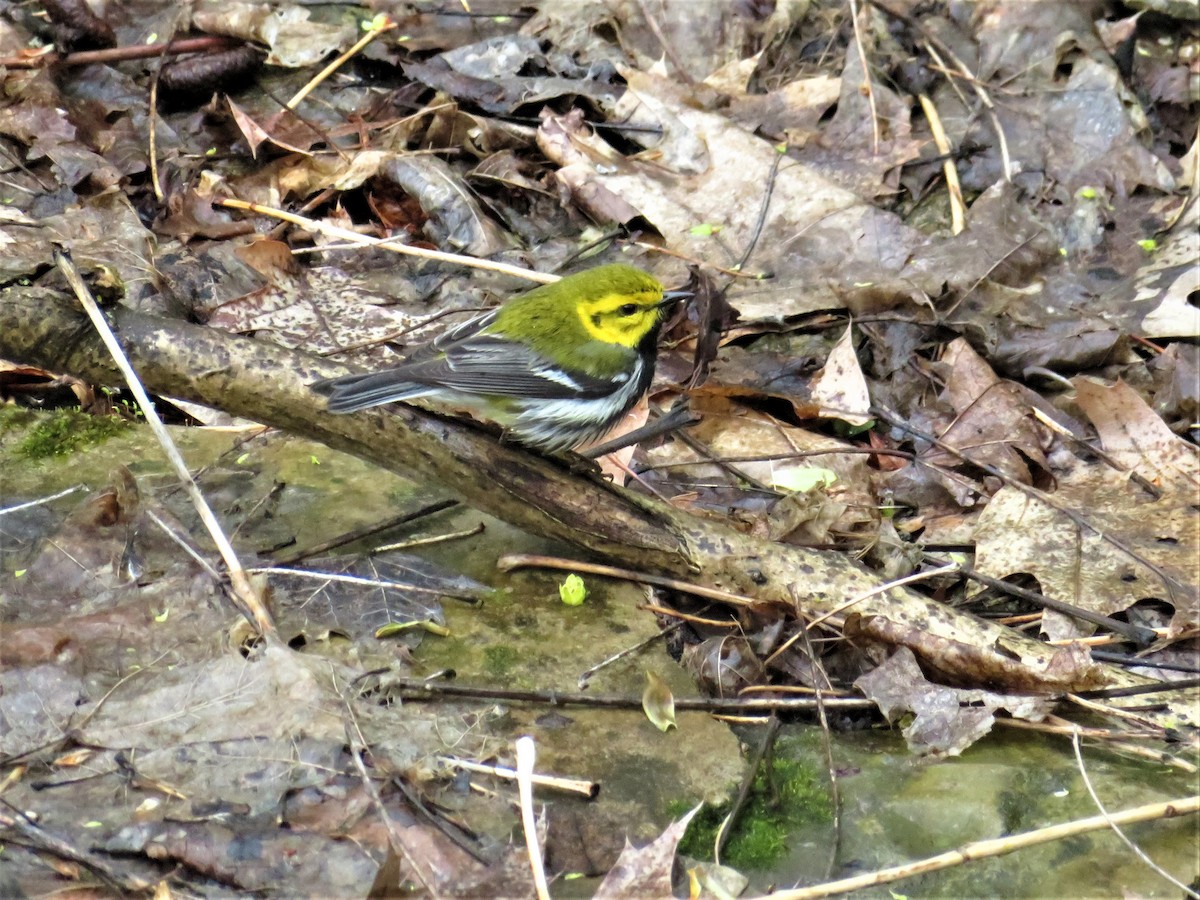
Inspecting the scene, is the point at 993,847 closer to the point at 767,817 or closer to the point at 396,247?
the point at 767,817

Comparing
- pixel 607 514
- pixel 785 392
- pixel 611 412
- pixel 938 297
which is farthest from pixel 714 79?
pixel 607 514

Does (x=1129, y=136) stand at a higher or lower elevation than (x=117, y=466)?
higher

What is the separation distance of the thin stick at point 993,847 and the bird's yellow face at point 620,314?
2.27 meters

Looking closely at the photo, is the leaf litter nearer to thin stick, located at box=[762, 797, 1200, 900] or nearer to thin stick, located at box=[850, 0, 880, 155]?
thin stick, located at box=[850, 0, 880, 155]

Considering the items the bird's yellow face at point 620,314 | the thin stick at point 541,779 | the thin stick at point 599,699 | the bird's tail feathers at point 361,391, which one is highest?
the bird's tail feathers at point 361,391

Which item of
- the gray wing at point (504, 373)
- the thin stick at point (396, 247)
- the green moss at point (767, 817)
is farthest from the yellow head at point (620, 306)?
the green moss at point (767, 817)

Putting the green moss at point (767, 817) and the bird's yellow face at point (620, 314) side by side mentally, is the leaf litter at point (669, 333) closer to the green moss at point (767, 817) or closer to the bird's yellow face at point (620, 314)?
the green moss at point (767, 817)

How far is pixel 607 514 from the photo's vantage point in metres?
3.67

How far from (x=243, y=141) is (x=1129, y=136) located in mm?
4597

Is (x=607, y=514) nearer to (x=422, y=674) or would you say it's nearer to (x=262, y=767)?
(x=422, y=674)

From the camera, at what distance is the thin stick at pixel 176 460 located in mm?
3215

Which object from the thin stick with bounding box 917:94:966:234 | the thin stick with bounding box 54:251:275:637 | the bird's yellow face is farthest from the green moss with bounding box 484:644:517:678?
the thin stick with bounding box 917:94:966:234

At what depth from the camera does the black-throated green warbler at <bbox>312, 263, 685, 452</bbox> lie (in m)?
4.00

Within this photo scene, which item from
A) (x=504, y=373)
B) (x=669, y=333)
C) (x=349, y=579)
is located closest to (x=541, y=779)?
(x=349, y=579)
